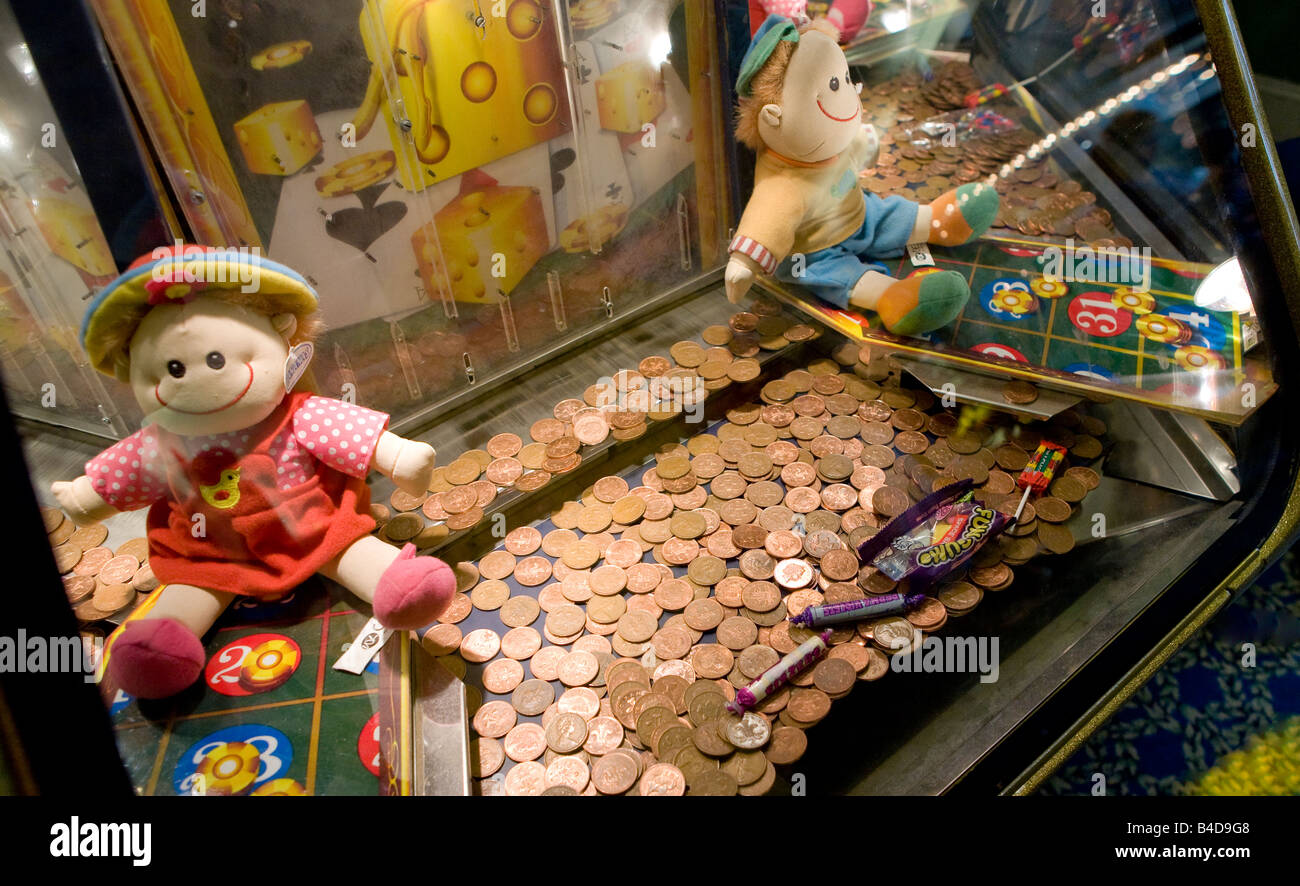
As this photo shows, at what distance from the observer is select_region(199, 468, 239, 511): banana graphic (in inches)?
59.0

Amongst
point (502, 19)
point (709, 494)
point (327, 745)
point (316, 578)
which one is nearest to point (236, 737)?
point (327, 745)

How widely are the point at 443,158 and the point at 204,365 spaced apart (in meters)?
0.82

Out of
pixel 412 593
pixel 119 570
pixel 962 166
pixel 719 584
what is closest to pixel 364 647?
pixel 412 593

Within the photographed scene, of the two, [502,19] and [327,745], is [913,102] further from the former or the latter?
[327,745]

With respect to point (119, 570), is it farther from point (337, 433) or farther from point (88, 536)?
point (337, 433)

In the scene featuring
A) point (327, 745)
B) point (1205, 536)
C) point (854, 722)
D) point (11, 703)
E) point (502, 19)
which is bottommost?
point (854, 722)

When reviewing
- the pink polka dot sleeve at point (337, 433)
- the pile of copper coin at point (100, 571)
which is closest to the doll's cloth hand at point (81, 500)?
the pile of copper coin at point (100, 571)

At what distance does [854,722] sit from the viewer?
169 centimetres

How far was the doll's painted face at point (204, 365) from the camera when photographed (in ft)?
4.40

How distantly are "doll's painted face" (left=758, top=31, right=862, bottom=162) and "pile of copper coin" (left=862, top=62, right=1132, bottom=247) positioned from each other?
50 centimetres

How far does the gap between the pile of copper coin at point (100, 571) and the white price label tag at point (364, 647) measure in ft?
1.52

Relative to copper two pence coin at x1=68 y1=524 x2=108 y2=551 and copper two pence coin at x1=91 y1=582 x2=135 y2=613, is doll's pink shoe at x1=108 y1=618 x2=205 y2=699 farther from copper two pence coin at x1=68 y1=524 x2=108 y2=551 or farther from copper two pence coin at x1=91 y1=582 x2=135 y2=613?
copper two pence coin at x1=68 y1=524 x2=108 y2=551

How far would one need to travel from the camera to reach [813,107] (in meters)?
2.02
